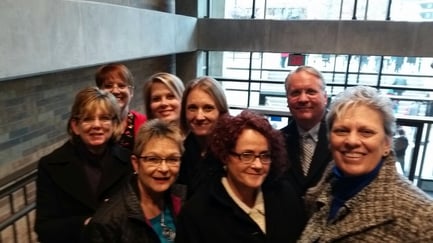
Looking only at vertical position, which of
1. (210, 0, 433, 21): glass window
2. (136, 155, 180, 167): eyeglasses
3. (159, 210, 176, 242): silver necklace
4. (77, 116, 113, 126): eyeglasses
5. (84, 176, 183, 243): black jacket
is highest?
(210, 0, 433, 21): glass window

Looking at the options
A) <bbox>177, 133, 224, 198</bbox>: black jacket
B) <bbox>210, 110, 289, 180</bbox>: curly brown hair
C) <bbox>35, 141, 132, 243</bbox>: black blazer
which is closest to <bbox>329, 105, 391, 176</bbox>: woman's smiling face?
<bbox>210, 110, 289, 180</bbox>: curly brown hair

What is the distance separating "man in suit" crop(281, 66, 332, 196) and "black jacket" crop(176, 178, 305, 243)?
1.65 feet

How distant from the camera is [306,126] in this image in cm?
216

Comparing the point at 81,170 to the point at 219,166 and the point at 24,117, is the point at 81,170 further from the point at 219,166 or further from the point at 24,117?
the point at 24,117

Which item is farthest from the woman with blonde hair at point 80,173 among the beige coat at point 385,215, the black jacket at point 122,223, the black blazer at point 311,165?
the beige coat at point 385,215

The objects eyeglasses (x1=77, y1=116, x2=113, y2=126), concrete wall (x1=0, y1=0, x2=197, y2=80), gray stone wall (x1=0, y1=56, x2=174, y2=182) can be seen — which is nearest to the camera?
eyeglasses (x1=77, y1=116, x2=113, y2=126)

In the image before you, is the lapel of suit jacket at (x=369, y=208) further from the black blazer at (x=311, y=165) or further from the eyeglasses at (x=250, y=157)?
the black blazer at (x=311, y=165)

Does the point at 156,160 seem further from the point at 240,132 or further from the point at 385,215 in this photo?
the point at 385,215

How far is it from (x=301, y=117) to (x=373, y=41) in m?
5.70

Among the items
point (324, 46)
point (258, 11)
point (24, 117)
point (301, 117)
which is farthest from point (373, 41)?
point (24, 117)

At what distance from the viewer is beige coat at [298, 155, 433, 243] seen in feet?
3.72

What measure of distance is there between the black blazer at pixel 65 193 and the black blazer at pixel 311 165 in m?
0.96

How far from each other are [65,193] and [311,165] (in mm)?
1388

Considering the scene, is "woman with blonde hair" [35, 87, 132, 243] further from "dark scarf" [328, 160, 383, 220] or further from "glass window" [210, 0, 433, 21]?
"glass window" [210, 0, 433, 21]
